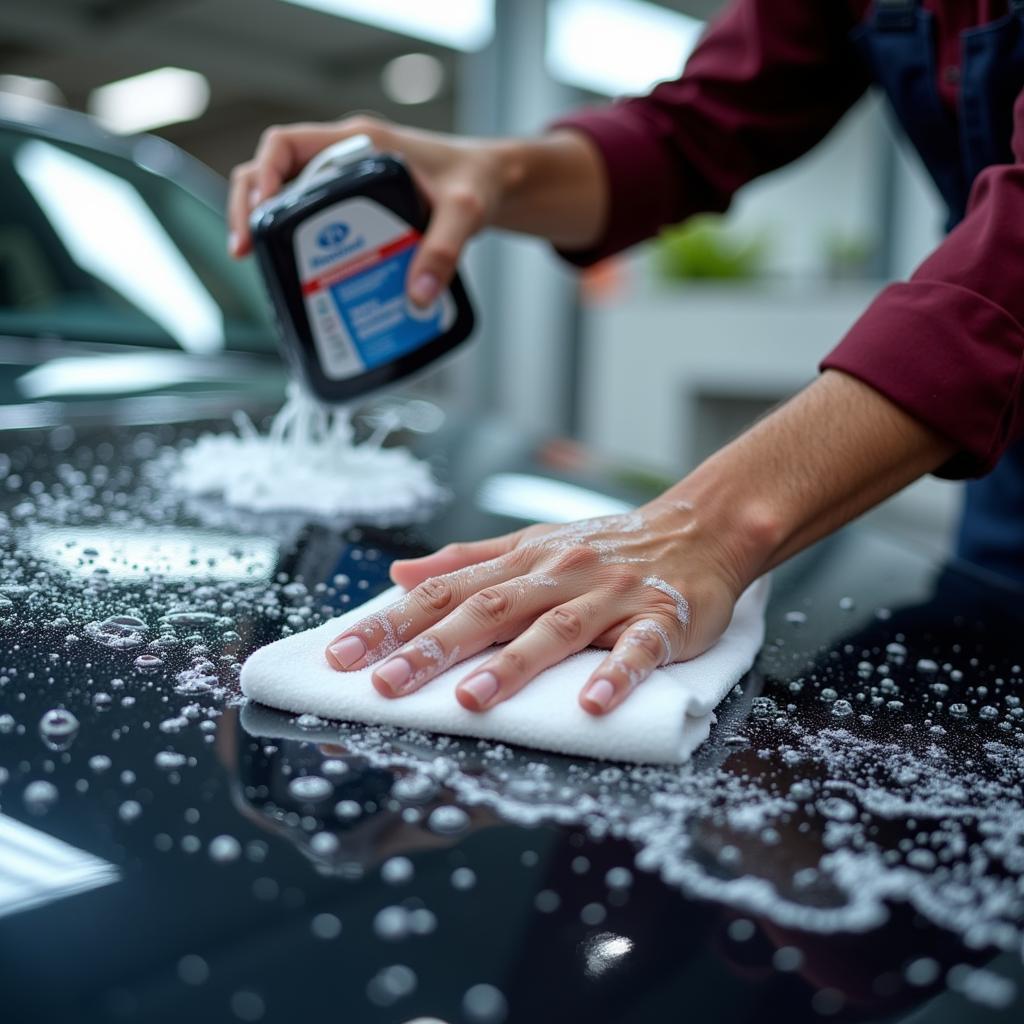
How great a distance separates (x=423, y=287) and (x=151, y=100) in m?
7.53

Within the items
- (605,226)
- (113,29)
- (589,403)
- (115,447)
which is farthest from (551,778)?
(113,29)

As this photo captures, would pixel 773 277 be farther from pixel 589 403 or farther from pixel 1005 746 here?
pixel 1005 746

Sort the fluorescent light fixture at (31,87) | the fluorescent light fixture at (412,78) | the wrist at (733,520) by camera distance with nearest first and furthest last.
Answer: the wrist at (733,520) < the fluorescent light fixture at (412,78) < the fluorescent light fixture at (31,87)

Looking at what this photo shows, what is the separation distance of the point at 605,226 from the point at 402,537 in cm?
63

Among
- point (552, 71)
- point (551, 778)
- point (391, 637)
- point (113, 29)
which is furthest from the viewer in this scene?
point (113, 29)

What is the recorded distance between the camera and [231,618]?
694mm

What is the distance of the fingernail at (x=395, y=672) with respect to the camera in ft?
1.82

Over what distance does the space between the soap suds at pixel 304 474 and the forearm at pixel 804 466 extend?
36 cm

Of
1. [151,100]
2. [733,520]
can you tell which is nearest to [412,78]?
[151,100]

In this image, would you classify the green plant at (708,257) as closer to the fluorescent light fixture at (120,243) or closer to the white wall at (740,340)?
the white wall at (740,340)

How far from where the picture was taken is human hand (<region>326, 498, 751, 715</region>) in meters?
0.57

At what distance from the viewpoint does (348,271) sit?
103cm

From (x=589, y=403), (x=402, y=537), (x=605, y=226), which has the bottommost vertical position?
(x=589, y=403)

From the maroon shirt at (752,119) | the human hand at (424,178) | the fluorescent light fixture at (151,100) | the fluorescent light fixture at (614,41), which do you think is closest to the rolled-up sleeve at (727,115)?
the maroon shirt at (752,119)
